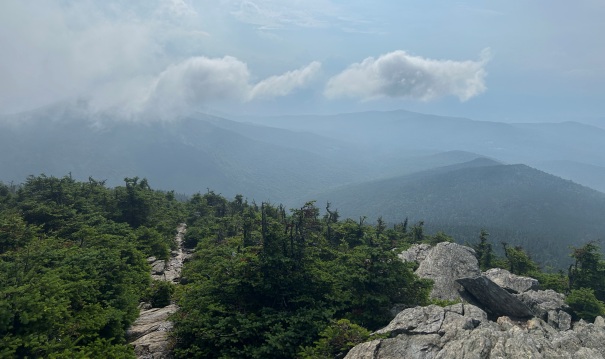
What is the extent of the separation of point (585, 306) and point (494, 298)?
31.1 feet

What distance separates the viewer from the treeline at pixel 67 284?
1895 cm

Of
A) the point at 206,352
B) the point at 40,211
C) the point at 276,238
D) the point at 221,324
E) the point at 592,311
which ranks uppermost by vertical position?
the point at 40,211

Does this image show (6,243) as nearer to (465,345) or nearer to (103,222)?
(103,222)

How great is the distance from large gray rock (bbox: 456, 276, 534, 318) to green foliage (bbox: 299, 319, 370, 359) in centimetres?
1891

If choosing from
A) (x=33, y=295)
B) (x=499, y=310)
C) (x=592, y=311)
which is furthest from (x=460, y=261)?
(x=33, y=295)

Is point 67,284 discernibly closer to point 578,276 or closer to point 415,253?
point 415,253

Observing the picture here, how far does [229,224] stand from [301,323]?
47.1 meters

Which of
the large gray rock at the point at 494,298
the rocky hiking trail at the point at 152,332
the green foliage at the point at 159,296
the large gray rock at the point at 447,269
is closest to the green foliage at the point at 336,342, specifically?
the rocky hiking trail at the point at 152,332

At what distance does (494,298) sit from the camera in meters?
35.7

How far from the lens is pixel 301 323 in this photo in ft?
87.0

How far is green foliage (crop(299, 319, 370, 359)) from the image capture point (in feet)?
76.1

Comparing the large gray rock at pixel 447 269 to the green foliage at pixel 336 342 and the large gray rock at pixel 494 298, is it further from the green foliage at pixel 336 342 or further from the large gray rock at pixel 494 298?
the green foliage at pixel 336 342

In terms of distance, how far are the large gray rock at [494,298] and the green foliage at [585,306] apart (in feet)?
21.3

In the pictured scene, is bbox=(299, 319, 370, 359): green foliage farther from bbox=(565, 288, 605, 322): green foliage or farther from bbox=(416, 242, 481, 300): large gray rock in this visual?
bbox=(565, 288, 605, 322): green foliage
